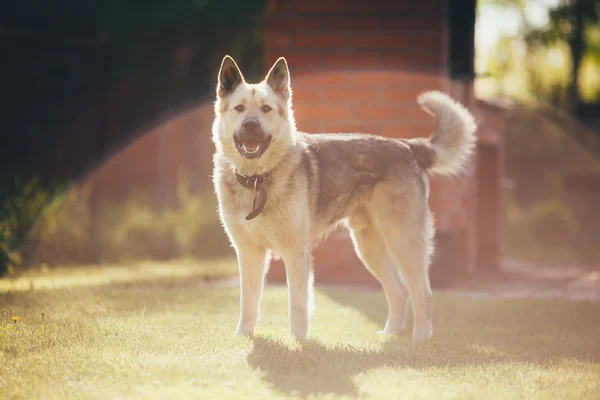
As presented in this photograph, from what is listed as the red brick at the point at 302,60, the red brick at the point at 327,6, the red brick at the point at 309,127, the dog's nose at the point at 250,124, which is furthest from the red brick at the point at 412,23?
the dog's nose at the point at 250,124

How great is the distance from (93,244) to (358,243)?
19.7ft

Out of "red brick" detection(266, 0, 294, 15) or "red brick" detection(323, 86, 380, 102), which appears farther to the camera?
"red brick" detection(266, 0, 294, 15)

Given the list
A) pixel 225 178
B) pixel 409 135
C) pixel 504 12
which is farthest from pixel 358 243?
pixel 504 12

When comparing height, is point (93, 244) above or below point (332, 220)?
below

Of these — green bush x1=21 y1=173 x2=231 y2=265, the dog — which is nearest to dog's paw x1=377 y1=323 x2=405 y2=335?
the dog

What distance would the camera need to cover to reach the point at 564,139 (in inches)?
648

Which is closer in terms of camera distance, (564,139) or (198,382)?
(198,382)

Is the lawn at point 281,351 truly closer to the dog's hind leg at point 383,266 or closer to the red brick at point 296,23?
the dog's hind leg at point 383,266

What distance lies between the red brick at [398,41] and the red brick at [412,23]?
0.25 feet

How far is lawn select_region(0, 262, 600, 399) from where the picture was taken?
391 cm

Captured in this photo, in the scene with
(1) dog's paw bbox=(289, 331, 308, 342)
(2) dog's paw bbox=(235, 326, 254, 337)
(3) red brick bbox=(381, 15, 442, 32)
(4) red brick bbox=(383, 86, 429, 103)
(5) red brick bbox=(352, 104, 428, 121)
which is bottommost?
(2) dog's paw bbox=(235, 326, 254, 337)

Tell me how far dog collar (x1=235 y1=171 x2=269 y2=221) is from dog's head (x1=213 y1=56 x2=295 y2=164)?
128mm

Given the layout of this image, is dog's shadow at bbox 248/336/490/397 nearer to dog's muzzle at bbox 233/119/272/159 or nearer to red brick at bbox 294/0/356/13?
dog's muzzle at bbox 233/119/272/159

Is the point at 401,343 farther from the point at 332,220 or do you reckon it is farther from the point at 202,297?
the point at 202,297
